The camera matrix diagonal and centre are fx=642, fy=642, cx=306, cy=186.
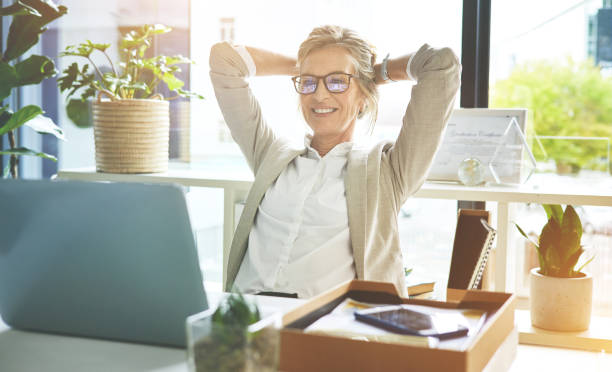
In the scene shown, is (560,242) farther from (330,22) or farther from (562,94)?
(330,22)

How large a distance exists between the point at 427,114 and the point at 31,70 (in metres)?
1.63

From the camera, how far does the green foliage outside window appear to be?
236cm

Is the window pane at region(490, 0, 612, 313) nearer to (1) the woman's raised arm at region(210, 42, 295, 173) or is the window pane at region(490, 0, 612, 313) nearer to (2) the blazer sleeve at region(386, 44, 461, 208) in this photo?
(2) the blazer sleeve at region(386, 44, 461, 208)

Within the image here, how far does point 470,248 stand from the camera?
70.0 inches

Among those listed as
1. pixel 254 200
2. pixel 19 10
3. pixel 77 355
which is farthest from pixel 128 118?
pixel 77 355

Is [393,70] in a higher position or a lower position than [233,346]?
higher

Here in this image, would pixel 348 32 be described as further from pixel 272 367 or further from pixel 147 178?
pixel 272 367

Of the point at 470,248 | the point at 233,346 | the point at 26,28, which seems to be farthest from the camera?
the point at 26,28

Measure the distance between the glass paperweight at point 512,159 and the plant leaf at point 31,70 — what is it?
5.86 ft

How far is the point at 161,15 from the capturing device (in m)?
3.12

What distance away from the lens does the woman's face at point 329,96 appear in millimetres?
1955

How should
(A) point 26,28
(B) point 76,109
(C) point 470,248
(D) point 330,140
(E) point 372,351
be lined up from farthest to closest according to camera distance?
(B) point 76,109 → (A) point 26,28 → (D) point 330,140 → (C) point 470,248 → (E) point 372,351

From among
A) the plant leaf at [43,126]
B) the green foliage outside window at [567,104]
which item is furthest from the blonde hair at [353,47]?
the plant leaf at [43,126]

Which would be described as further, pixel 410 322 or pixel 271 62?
pixel 271 62
